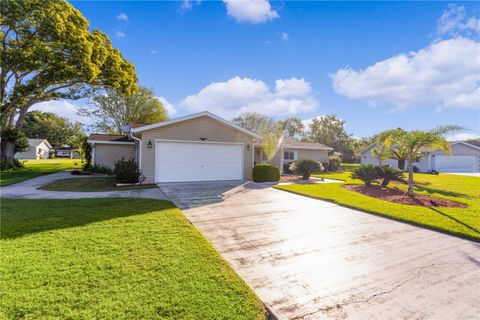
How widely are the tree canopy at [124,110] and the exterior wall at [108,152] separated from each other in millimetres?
13126

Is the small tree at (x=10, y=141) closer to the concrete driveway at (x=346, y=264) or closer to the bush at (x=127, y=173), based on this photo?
the bush at (x=127, y=173)

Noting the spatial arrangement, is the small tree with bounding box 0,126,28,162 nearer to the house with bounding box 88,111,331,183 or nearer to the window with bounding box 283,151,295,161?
the house with bounding box 88,111,331,183

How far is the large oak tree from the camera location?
12.7 metres

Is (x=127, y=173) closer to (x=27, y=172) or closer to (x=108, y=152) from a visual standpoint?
(x=108, y=152)

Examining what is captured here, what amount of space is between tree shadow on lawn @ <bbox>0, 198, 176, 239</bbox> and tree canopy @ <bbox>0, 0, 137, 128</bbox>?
10.9 metres

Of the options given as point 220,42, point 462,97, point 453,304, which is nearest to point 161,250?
point 453,304

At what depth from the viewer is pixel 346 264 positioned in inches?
138

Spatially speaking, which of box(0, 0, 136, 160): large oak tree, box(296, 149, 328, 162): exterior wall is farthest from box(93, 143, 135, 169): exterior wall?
box(296, 149, 328, 162): exterior wall

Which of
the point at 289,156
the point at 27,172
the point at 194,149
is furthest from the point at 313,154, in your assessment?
the point at 27,172

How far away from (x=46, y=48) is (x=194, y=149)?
36.1ft

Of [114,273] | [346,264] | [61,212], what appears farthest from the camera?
[61,212]

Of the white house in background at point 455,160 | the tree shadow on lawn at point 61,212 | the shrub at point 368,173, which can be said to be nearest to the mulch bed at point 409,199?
the shrub at point 368,173

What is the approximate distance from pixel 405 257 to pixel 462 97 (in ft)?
61.3

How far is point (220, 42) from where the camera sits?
13.0m
